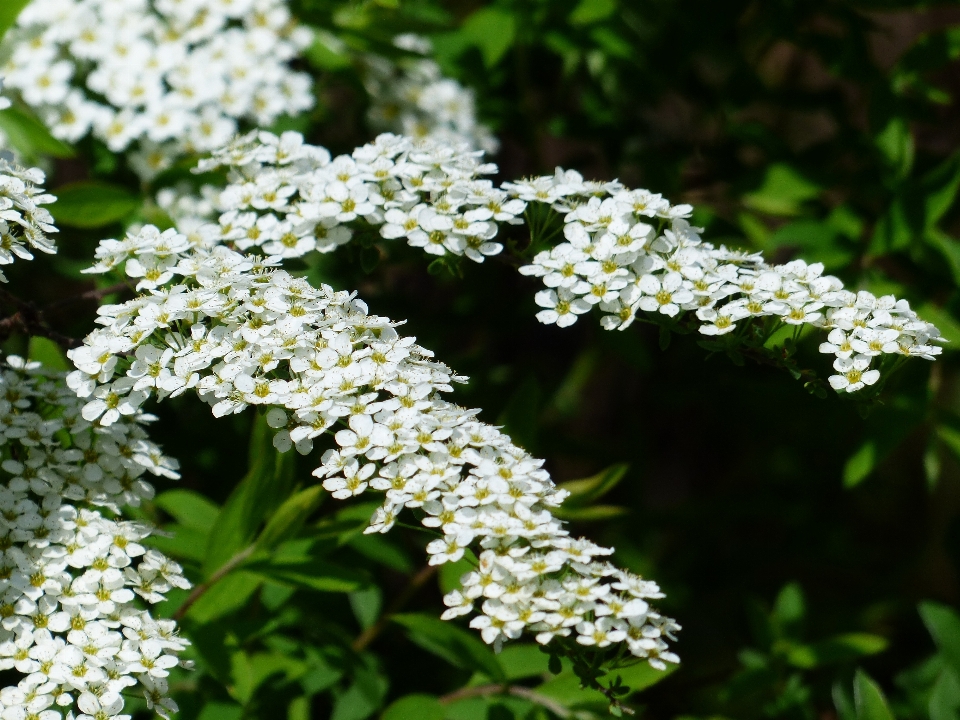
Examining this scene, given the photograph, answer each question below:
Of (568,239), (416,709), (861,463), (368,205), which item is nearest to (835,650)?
(861,463)

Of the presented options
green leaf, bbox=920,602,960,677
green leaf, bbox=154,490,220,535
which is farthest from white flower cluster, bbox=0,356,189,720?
green leaf, bbox=920,602,960,677

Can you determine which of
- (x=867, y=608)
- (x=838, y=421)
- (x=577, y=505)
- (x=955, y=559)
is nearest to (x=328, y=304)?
(x=577, y=505)

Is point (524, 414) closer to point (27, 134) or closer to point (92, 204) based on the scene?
point (92, 204)

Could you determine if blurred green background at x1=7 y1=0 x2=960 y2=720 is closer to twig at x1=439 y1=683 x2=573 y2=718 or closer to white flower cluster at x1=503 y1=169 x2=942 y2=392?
twig at x1=439 y1=683 x2=573 y2=718

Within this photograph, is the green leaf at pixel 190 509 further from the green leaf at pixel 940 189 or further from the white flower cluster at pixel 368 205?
the green leaf at pixel 940 189

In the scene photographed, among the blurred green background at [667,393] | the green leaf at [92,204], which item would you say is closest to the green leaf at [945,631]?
the blurred green background at [667,393]

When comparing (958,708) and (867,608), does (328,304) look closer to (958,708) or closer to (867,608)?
(958,708)
